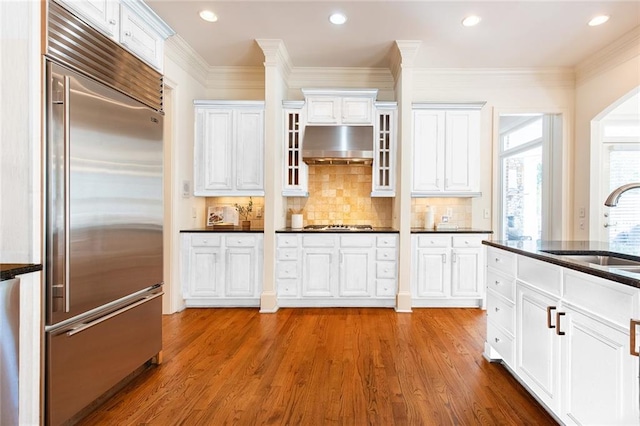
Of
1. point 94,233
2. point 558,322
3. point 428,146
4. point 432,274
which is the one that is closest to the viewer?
point 558,322

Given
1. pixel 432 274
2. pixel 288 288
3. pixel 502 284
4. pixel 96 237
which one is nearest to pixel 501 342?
pixel 502 284

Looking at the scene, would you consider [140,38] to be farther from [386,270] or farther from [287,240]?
[386,270]

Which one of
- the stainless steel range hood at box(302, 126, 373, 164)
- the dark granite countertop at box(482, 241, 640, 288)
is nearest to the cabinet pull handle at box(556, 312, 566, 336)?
the dark granite countertop at box(482, 241, 640, 288)

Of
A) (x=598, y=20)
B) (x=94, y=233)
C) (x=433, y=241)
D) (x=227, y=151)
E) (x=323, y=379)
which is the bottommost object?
(x=323, y=379)

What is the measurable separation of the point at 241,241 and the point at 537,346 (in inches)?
118

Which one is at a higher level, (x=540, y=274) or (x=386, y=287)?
(x=540, y=274)

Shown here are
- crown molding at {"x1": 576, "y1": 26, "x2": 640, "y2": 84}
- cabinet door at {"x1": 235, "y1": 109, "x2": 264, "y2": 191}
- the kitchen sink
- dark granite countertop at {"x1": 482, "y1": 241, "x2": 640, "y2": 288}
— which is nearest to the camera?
dark granite countertop at {"x1": 482, "y1": 241, "x2": 640, "y2": 288}

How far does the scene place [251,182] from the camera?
4133mm

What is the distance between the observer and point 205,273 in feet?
12.9

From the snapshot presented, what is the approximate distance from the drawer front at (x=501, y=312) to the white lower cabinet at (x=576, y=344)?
0.29 ft

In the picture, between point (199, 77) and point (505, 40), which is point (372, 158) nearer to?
point (505, 40)

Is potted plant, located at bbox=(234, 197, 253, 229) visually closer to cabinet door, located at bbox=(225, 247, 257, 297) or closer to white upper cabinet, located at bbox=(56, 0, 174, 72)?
cabinet door, located at bbox=(225, 247, 257, 297)

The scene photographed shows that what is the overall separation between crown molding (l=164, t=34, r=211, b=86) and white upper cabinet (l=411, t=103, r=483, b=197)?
9.13ft

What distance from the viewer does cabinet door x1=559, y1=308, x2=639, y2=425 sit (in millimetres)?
1283
